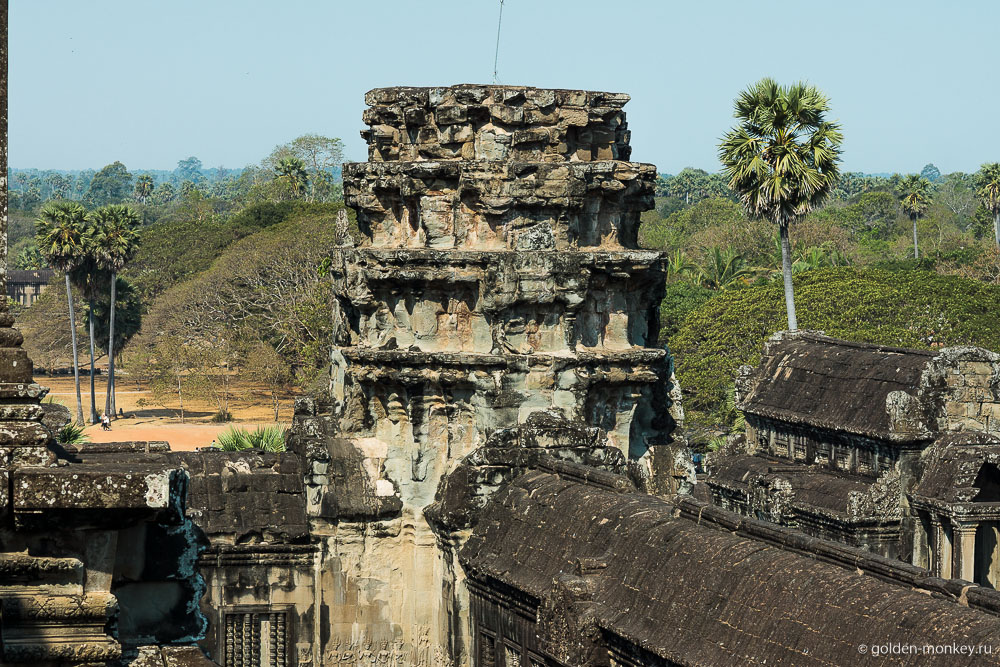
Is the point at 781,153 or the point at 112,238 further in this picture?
the point at 112,238

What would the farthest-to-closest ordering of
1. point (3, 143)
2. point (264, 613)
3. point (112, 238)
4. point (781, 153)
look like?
point (112, 238) → point (781, 153) → point (264, 613) → point (3, 143)

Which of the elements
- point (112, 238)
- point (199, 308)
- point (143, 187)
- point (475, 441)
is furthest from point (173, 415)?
point (143, 187)

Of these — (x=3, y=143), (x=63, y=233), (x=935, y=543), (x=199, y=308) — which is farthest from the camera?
(x=199, y=308)

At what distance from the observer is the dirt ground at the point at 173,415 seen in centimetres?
5576

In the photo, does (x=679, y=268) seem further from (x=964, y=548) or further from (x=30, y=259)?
(x=30, y=259)

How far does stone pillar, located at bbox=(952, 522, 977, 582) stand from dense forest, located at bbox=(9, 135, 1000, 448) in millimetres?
10113

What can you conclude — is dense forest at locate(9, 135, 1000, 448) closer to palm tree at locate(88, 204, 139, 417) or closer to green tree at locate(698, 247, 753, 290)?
green tree at locate(698, 247, 753, 290)

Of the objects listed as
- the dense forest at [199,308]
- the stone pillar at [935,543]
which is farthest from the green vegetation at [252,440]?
the dense forest at [199,308]

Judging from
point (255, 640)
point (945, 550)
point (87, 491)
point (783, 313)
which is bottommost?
point (945, 550)

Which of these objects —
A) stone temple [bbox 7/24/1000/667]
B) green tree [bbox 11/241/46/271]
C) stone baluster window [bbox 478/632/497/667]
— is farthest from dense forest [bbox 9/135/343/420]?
stone baluster window [bbox 478/632/497/667]

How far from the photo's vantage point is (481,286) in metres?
14.5

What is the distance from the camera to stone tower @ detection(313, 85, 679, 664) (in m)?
14.5

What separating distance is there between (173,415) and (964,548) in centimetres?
4599

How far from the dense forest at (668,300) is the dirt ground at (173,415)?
0.92m
